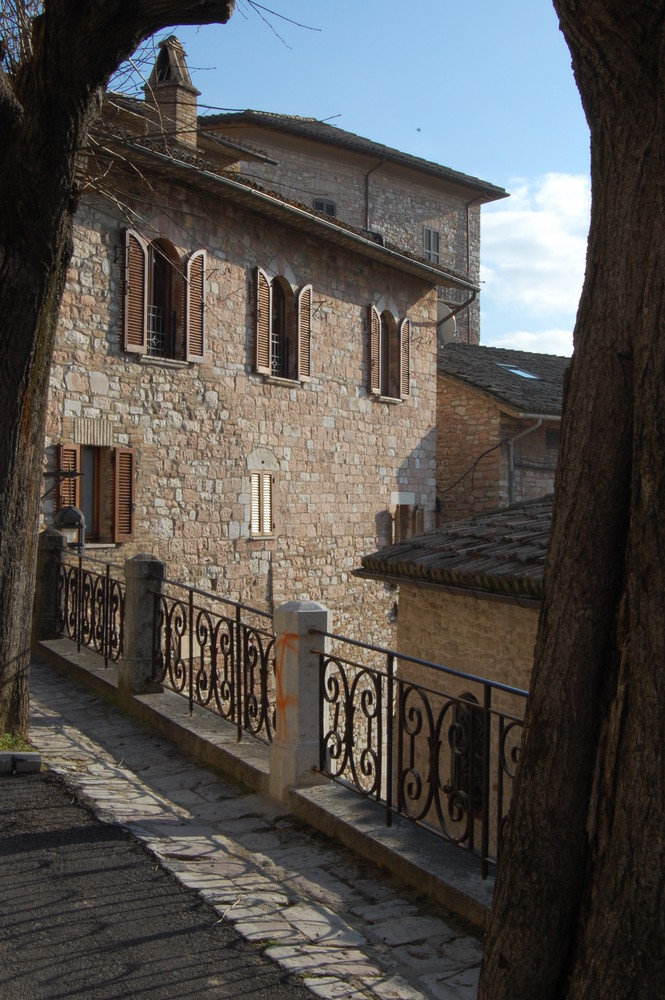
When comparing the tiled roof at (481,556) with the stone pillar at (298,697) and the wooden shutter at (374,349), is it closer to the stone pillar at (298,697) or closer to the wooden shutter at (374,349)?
the stone pillar at (298,697)

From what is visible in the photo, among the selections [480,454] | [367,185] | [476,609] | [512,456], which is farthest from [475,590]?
[367,185]

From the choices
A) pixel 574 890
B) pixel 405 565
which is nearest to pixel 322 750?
pixel 574 890

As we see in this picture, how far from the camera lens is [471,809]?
4.50 metres

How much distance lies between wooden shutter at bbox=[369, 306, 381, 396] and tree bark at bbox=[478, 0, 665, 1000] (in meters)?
16.5

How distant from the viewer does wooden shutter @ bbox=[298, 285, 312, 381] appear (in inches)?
688

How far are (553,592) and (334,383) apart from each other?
623 inches

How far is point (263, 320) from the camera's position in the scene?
657 inches

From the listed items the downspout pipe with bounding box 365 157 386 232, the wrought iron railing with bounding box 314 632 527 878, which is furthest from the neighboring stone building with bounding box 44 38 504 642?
the wrought iron railing with bounding box 314 632 527 878

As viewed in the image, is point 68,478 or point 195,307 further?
point 195,307

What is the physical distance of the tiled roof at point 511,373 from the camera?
20266 millimetres

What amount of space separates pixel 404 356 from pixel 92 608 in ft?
40.0

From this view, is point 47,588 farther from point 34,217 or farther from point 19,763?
point 34,217

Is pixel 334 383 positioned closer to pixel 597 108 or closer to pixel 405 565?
pixel 405 565

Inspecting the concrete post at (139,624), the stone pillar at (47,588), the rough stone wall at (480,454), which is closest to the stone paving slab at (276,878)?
the concrete post at (139,624)
